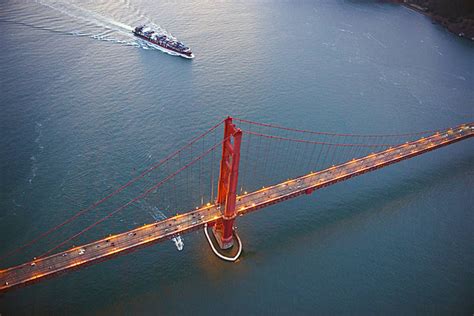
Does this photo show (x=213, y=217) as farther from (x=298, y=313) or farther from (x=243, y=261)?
(x=298, y=313)

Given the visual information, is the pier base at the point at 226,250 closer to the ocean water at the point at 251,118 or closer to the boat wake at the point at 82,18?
the ocean water at the point at 251,118

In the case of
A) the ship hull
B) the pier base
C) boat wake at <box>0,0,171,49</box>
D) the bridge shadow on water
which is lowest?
the pier base

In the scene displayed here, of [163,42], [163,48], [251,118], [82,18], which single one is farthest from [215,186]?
[82,18]

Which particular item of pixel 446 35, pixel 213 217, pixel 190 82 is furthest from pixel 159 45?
pixel 446 35

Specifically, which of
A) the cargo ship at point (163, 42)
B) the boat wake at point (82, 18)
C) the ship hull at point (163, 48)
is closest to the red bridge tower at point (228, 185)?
the ship hull at point (163, 48)

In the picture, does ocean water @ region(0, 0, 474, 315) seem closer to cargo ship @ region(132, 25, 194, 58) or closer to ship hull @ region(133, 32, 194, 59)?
ship hull @ region(133, 32, 194, 59)

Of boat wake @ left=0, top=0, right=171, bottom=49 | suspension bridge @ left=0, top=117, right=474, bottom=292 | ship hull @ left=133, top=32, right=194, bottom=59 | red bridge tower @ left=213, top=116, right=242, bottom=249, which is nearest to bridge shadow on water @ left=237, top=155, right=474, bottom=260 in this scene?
red bridge tower @ left=213, top=116, right=242, bottom=249

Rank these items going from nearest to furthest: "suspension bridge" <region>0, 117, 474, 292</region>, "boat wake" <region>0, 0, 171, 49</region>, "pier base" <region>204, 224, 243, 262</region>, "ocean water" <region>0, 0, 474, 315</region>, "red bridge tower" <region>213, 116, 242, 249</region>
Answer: "red bridge tower" <region>213, 116, 242, 249</region> → "suspension bridge" <region>0, 117, 474, 292</region> → "ocean water" <region>0, 0, 474, 315</region> → "pier base" <region>204, 224, 243, 262</region> → "boat wake" <region>0, 0, 171, 49</region>
